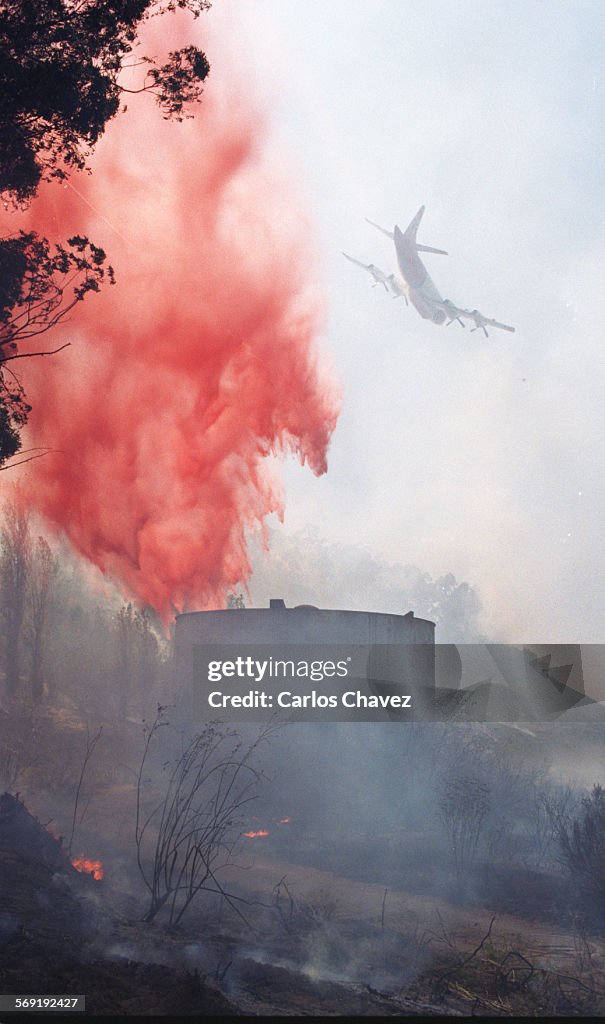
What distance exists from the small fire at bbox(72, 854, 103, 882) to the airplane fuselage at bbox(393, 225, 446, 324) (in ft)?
101

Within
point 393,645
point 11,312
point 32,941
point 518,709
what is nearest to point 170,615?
point 393,645

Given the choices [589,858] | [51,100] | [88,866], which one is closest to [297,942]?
[88,866]

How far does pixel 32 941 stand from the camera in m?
13.1

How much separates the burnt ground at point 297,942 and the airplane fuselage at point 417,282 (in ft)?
93.9

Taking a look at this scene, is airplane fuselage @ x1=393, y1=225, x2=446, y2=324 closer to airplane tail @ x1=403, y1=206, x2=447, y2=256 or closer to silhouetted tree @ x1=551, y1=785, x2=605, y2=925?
airplane tail @ x1=403, y1=206, x2=447, y2=256

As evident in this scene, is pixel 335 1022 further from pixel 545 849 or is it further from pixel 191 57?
pixel 191 57

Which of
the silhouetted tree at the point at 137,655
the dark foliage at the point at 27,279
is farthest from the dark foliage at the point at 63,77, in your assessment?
the silhouetted tree at the point at 137,655

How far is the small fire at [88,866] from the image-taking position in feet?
58.4

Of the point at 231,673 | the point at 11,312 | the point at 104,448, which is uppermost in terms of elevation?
the point at 104,448

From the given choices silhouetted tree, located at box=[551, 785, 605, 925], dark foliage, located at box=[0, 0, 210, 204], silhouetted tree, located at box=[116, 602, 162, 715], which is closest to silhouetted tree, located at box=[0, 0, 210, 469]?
dark foliage, located at box=[0, 0, 210, 204]

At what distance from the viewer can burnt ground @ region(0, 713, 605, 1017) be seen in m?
12.8

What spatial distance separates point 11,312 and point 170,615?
68.7 ft

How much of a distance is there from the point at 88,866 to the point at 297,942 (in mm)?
5628

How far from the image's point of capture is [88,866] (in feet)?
60.4
